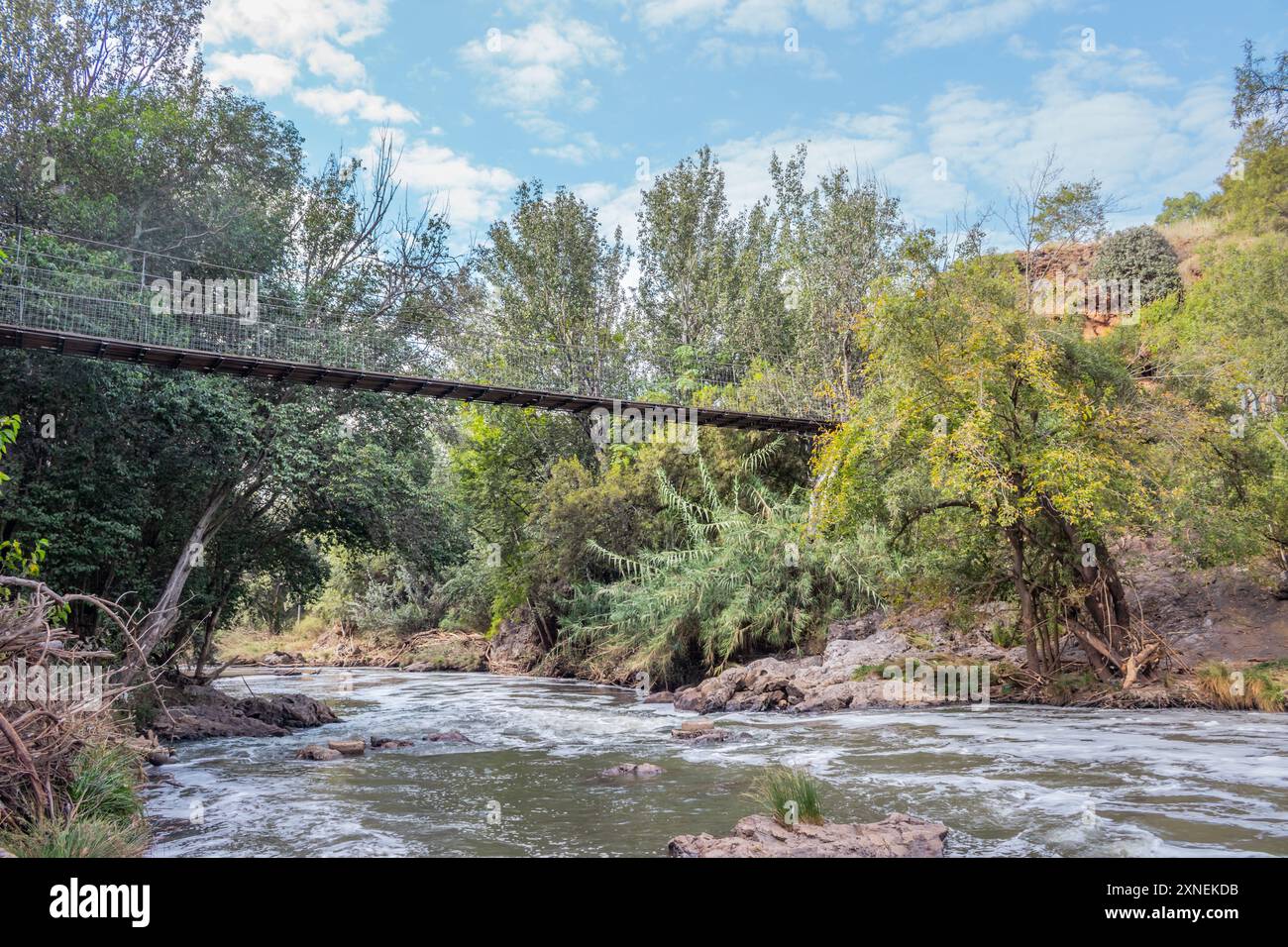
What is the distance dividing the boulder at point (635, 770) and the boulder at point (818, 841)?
365 centimetres

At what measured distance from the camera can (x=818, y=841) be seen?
5770mm

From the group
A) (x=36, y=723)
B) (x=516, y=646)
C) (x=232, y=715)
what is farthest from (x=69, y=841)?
(x=516, y=646)

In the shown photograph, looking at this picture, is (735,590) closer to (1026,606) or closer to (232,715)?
(1026,606)

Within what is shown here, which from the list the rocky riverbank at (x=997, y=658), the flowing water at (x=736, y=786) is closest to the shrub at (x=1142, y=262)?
the rocky riverbank at (x=997, y=658)

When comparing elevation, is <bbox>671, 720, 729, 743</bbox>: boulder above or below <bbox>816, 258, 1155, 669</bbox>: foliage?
below

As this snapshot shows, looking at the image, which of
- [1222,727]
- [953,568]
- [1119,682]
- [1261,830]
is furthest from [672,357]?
[1261,830]

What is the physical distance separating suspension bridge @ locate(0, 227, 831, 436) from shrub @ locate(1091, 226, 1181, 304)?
14855 millimetres

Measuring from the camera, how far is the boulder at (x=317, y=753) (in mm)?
11555

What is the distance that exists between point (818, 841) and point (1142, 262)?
101ft

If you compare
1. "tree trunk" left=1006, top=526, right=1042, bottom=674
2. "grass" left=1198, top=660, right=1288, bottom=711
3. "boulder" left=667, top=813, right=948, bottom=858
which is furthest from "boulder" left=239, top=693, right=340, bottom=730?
"grass" left=1198, top=660, right=1288, bottom=711

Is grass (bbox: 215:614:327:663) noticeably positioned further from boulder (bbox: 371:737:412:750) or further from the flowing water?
boulder (bbox: 371:737:412:750)

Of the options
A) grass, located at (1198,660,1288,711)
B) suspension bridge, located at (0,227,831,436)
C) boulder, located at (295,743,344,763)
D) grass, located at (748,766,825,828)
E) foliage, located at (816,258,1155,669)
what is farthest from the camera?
foliage, located at (816,258,1155,669)

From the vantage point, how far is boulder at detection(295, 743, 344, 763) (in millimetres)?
11555

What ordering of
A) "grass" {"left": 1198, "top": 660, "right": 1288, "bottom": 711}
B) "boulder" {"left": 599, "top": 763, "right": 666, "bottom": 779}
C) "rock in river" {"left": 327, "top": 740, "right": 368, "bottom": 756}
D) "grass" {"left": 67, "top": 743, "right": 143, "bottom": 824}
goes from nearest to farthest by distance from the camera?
"grass" {"left": 67, "top": 743, "right": 143, "bottom": 824}
"boulder" {"left": 599, "top": 763, "right": 666, "bottom": 779}
"rock in river" {"left": 327, "top": 740, "right": 368, "bottom": 756}
"grass" {"left": 1198, "top": 660, "right": 1288, "bottom": 711}
